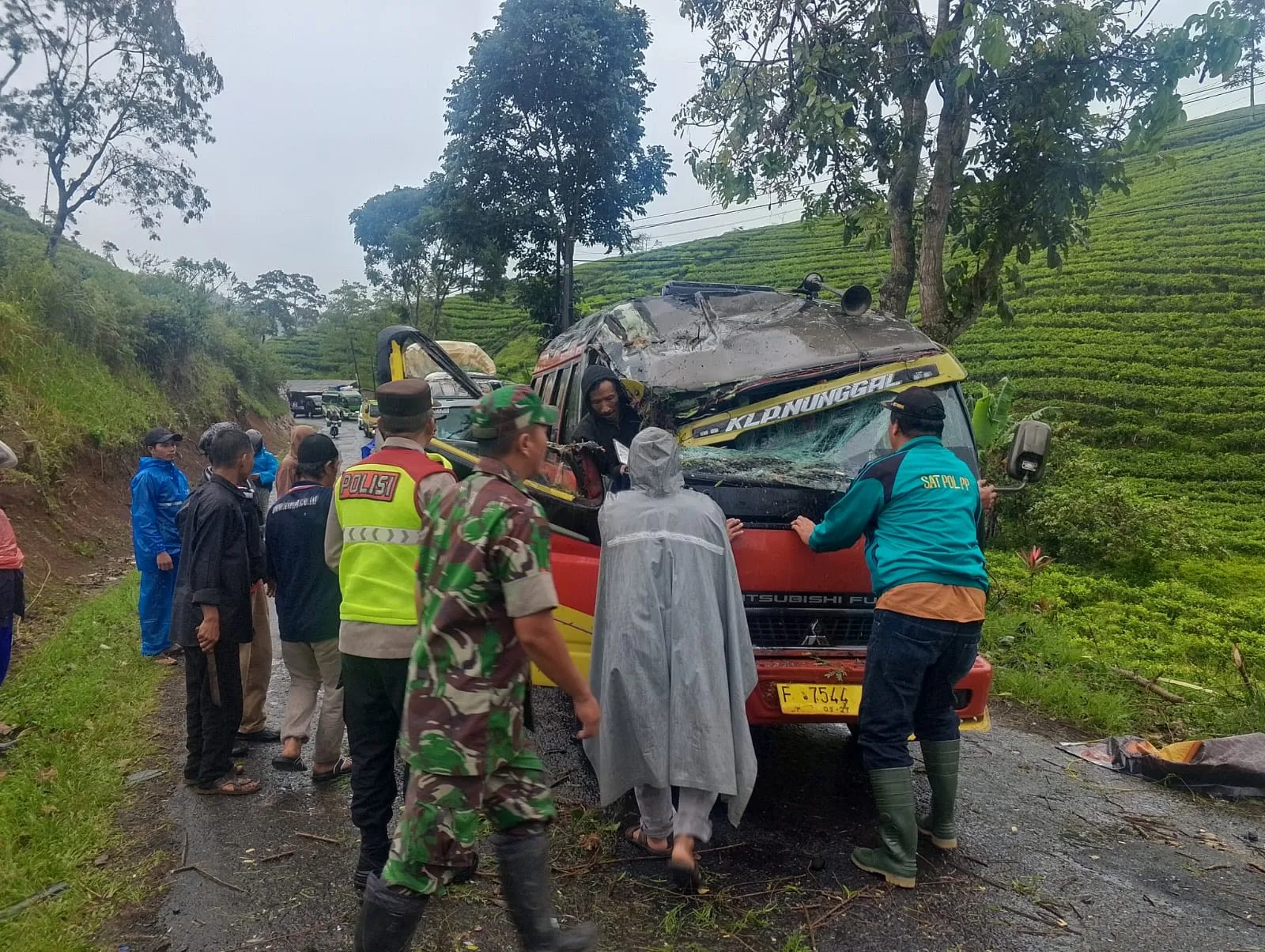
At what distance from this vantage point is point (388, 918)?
2.50 metres

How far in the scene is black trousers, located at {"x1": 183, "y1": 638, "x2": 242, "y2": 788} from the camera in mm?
4172

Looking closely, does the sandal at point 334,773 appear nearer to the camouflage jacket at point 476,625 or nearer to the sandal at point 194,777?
the sandal at point 194,777

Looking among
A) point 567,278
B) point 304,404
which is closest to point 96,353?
point 567,278

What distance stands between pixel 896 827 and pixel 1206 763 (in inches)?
94.1

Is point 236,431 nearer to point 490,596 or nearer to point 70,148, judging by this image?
point 490,596

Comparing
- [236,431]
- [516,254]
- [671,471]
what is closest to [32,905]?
[236,431]

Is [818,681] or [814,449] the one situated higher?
[814,449]

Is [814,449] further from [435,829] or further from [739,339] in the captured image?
[435,829]

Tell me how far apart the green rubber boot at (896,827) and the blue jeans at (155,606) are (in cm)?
490

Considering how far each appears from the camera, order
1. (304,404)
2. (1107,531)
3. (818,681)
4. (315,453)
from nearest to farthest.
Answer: (818,681) < (315,453) < (1107,531) < (304,404)

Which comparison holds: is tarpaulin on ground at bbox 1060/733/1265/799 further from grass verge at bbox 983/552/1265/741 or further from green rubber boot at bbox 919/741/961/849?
green rubber boot at bbox 919/741/961/849

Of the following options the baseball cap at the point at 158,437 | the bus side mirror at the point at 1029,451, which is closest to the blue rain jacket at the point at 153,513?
the baseball cap at the point at 158,437

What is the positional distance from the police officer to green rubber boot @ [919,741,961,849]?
2218 millimetres

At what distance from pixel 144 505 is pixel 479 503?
179 inches
